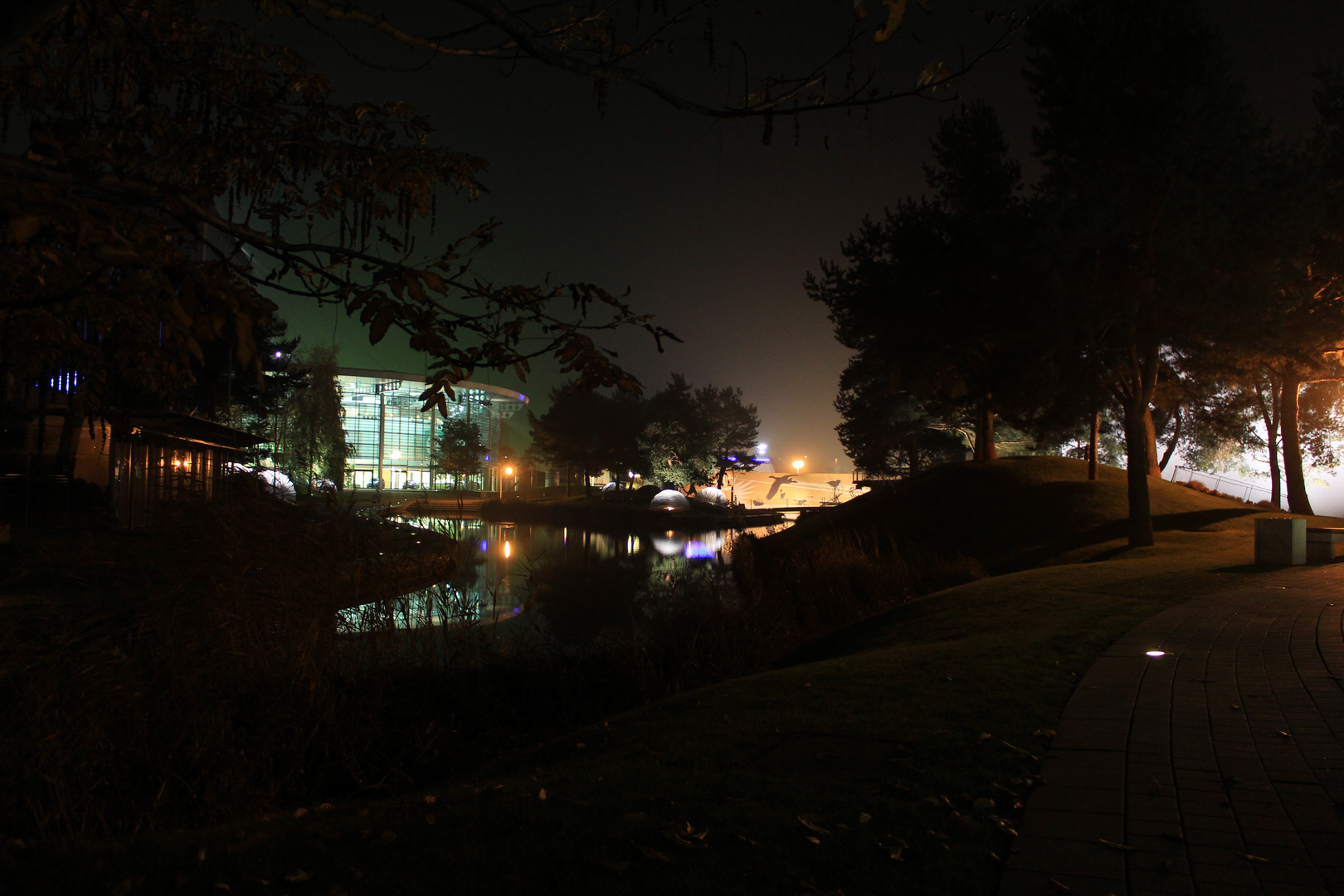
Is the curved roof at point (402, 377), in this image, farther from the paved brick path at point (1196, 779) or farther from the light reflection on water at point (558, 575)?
the paved brick path at point (1196, 779)

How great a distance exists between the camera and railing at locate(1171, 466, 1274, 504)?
4284cm

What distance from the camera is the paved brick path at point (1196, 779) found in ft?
9.82

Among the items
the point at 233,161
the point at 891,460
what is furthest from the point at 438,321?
the point at 891,460

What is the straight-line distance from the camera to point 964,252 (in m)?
21.1

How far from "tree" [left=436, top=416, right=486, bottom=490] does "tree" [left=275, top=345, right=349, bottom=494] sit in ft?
48.9

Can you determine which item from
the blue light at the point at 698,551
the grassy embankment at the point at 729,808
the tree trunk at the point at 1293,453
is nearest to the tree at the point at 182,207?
the grassy embankment at the point at 729,808

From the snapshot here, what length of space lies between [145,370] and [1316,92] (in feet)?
102

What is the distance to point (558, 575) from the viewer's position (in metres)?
21.6

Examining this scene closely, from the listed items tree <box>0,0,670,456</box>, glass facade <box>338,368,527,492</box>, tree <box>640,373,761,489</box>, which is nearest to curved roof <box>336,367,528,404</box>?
glass facade <box>338,368,527,492</box>

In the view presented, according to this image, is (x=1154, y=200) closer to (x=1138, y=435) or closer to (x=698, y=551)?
(x=1138, y=435)

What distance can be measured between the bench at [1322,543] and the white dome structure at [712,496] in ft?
144

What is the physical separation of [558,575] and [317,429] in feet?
121

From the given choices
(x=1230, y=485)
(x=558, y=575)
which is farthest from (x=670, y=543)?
(x=1230, y=485)

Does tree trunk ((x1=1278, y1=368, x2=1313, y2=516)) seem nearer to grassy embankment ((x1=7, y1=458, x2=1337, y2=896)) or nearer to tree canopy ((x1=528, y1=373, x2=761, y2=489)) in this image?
grassy embankment ((x1=7, y1=458, x2=1337, y2=896))
